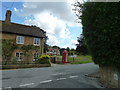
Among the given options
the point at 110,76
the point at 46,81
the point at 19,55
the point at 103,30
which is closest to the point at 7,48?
the point at 19,55

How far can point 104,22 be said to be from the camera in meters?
6.13

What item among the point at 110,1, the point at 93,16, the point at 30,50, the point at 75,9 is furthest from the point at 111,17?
the point at 30,50

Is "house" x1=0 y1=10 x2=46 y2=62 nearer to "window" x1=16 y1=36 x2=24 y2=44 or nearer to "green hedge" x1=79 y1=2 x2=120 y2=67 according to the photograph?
"window" x1=16 y1=36 x2=24 y2=44

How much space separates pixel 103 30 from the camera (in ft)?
19.7

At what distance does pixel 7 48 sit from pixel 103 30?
18.1 meters

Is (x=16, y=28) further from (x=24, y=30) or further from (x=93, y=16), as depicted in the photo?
(x=93, y=16)

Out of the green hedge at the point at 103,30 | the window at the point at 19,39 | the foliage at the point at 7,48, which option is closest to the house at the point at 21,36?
the window at the point at 19,39

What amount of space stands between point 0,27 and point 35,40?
23.8 feet

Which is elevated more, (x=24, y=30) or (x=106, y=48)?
(x=24, y=30)

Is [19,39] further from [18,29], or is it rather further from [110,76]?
[110,76]

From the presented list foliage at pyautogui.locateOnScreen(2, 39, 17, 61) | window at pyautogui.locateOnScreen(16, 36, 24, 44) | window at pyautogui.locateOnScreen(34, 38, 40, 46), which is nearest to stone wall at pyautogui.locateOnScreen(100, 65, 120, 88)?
foliage at pyautogui.locateOnScreen(2, 39, 17, 61)

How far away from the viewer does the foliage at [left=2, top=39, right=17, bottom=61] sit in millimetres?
19797

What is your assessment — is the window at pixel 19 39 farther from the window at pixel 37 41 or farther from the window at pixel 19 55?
the window at pixel 37 41

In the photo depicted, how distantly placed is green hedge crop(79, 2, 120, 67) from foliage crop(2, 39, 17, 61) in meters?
16.3
